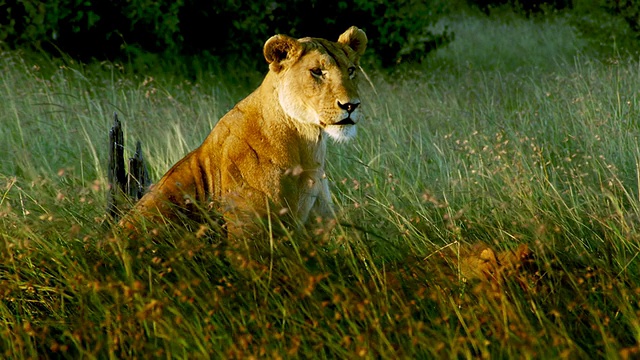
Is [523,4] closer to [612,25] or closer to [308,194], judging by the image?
[612,25]

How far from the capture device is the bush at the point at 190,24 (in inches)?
402

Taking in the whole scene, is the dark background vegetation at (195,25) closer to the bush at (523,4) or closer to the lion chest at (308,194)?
the lion chest at (308,194)

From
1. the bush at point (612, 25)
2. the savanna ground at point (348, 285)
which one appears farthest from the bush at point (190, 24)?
the savanna ground at point (348, 285)

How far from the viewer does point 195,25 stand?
10.8m

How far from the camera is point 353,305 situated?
312 cm

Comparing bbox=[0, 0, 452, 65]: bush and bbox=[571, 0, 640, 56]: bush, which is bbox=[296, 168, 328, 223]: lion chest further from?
bbox=[571, 0, 640, 56]: bush

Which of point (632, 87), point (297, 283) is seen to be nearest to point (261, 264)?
point (297, 283)

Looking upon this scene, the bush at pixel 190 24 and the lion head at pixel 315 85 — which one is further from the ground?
the lion head at pixel 315 85

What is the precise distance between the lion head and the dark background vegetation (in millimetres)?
5981

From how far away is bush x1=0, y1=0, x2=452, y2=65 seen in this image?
10203 millimetres

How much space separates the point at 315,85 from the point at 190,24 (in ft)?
22.2

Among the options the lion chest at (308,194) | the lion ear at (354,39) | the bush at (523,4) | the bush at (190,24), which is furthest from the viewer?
the bush at (523,4)

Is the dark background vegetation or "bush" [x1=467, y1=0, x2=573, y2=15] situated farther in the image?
"bush" [x1=467, y1=0, x2=573, y2=15]

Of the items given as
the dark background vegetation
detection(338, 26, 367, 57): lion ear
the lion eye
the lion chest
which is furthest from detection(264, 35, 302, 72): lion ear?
the dark background vegetation
